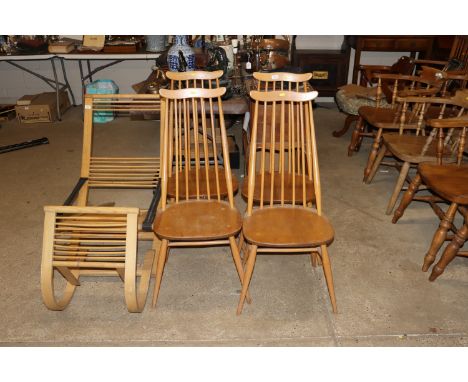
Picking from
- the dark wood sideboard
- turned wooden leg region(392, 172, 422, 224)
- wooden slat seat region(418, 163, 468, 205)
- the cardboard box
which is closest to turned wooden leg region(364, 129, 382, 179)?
turned wooden leg region(392, 172, 422, 224)

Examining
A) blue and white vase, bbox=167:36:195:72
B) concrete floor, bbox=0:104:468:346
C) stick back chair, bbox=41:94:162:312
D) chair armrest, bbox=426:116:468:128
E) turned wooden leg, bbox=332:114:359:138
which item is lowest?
concrete floor, bbox=0:104:468:346

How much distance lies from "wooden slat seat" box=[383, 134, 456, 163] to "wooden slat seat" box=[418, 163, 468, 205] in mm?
186

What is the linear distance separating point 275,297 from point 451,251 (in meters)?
0.92

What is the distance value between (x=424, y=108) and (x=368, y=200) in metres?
0.73

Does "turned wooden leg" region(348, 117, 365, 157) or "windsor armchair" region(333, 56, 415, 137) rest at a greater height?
"windsor armchair" region(333, 56, 415, 137)

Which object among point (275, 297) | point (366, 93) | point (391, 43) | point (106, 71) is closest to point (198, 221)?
point (275, 297)

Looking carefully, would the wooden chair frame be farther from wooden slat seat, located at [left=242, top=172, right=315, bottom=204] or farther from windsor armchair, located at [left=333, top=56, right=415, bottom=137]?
wooden slat seat, located at [left=242, top=172, right=315, bottom=204]

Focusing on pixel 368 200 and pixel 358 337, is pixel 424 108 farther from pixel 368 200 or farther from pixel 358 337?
pixel 358 337

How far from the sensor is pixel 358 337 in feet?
5.95

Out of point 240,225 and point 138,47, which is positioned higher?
point 138,47

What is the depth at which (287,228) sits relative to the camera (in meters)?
1.80

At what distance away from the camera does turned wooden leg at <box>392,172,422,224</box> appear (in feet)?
7.93
